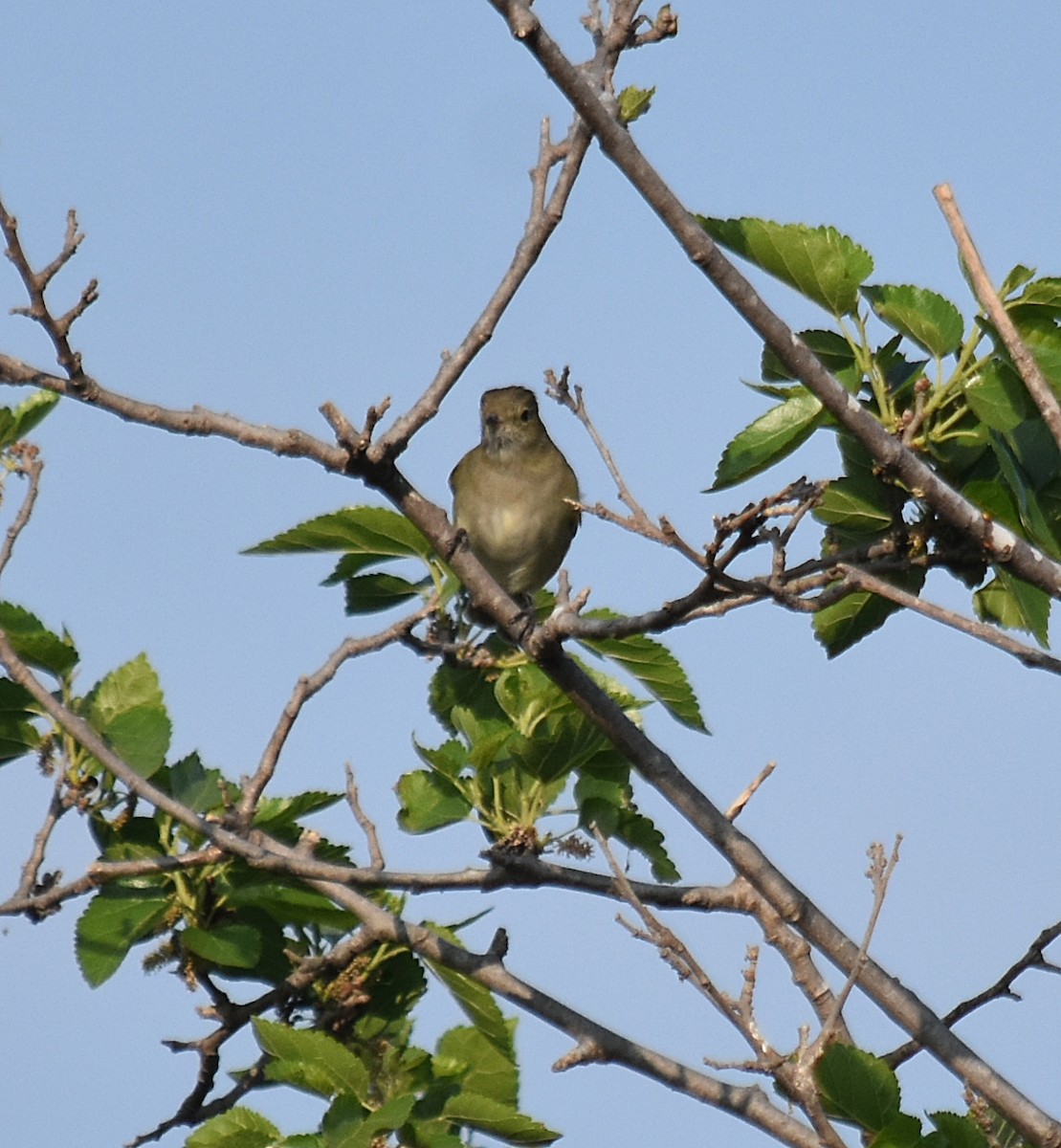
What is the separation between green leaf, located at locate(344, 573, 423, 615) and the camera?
4.57 meters

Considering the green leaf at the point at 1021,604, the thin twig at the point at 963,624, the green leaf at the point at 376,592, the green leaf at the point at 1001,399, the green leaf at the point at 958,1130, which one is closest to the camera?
the thin twig at the point at 963,624

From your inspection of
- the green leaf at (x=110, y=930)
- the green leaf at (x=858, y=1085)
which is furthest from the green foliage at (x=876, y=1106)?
the green leaf at (x=110, y=930)

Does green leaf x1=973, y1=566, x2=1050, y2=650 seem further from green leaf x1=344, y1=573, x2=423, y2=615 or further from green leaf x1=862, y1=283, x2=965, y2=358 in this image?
green leaf x1=344, y1=573, x2=423, y2=615

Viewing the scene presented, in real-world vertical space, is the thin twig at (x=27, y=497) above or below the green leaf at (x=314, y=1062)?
above

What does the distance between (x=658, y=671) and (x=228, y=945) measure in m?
1.33

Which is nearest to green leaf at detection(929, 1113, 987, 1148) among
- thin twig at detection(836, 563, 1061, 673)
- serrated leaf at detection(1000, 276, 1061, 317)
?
thin twig at detection(836, 563, 1061, 673)

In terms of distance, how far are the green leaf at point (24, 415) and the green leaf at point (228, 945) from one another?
1.38m

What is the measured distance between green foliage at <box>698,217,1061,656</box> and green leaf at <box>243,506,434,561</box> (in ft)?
2.87

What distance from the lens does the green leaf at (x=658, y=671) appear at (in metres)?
4.42

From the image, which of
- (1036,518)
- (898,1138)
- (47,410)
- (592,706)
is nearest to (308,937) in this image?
(592,706)

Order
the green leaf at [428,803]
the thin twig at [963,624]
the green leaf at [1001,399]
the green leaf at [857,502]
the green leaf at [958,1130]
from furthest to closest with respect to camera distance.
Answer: the green leaf at [428,803]
the green leaf at [857,502]
the green leaf at [1001,399]
the green leaf at [958,1130]
the thin twig at [963,624]

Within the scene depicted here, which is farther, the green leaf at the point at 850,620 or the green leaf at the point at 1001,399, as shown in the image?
the green leaf at the point at 850,620

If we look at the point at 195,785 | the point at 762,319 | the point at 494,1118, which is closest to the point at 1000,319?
the point at 762,319

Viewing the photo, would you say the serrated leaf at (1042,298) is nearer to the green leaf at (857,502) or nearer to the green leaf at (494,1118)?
the green leaf at (857,502)
